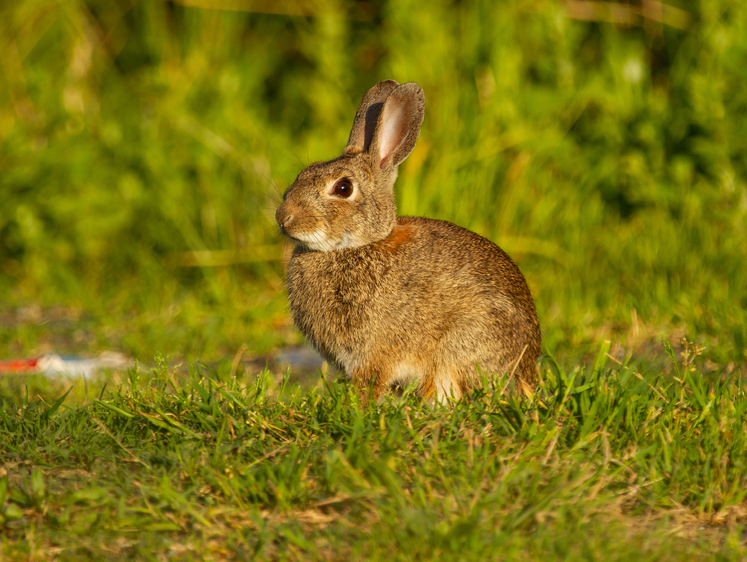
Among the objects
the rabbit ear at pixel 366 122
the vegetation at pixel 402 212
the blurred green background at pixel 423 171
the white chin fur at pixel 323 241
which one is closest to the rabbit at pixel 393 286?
the white chin fur at pixel 323 241

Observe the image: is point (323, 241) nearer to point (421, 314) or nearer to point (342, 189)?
point (342, 189)

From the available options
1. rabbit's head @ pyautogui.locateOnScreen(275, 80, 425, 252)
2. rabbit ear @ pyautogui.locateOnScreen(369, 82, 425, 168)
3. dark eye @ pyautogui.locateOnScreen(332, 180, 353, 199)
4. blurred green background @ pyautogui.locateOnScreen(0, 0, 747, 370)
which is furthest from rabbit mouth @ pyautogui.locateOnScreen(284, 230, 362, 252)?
blurred green background @ pyautogui.locateOnScreen(0, 0, 747, 370)

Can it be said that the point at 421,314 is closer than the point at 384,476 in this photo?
No

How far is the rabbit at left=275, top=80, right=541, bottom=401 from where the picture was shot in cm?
360

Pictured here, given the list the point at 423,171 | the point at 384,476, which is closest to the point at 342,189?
the point at 384,476

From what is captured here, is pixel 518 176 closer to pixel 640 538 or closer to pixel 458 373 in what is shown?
pixel 458 373

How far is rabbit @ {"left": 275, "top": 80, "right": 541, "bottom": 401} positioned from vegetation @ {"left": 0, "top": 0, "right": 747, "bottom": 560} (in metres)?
0.34

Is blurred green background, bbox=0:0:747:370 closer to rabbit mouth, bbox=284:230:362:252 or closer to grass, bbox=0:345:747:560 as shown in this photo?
rabbit mouth, bbox=284:230:362:252

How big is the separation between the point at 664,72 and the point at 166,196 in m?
5.07

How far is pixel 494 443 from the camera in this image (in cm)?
275

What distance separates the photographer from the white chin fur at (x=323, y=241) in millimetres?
3742

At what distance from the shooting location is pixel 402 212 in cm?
606

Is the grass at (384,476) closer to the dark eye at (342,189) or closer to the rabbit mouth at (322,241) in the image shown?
the rabbit mouth at (322,241)

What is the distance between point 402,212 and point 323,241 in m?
2.33
